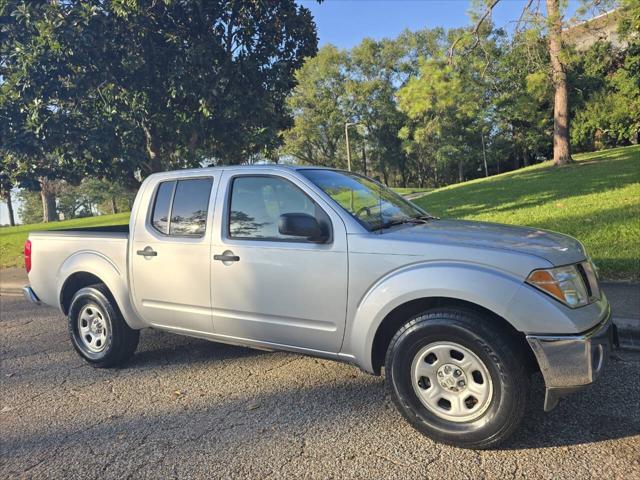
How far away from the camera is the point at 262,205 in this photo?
153 inches

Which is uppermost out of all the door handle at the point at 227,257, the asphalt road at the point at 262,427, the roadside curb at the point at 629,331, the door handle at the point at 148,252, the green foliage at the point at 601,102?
the green foliage at the point at 601,102

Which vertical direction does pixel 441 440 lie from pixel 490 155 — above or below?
below

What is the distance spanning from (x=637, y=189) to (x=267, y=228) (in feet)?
38.2

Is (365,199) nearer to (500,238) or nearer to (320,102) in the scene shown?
(500,238)

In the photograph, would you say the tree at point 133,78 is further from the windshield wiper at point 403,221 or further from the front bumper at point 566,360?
the front bumper at point 566,360

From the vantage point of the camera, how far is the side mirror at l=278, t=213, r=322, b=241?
11.0 ft

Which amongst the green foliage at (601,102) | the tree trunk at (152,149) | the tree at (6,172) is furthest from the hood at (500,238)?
the green foliage at (601,102)

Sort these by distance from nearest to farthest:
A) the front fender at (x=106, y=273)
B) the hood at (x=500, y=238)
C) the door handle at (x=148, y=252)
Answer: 1. the hood at (x=500, y=238)
2. the door handle at (x=148, y=252)
3. the front fender at (x=106, y=273)

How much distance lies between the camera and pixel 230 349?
5117mm

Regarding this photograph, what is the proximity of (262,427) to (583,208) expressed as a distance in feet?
31.4

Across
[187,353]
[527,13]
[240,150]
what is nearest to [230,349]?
[187,353]

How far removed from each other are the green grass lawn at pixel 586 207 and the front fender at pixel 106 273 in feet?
19.3

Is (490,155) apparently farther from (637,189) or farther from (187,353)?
(187,353)

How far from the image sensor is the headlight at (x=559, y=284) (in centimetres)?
286
